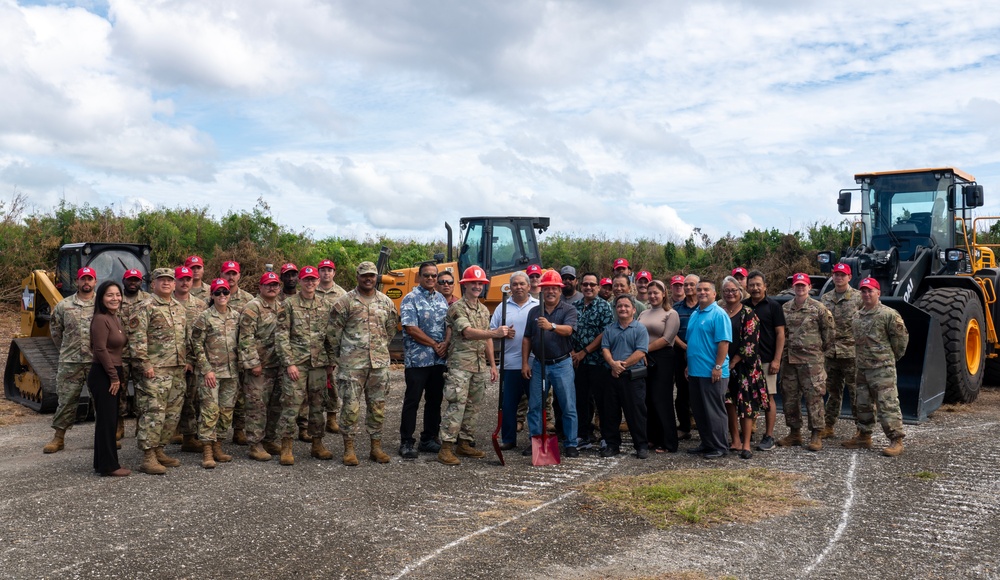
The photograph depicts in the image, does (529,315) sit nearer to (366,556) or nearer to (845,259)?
(366,556)

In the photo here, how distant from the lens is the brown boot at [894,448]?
789 centimetres

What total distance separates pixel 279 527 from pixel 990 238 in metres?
22.4

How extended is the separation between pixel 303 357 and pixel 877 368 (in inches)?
212

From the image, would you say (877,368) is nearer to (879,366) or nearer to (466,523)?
(879,366)

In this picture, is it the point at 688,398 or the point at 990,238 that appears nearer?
the point at 688,398

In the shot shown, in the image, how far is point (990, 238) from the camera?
74.4ft

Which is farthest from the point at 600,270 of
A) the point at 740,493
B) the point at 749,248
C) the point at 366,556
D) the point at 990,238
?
the point at 366,556

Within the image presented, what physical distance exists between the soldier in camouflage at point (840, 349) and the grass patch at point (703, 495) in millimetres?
1748

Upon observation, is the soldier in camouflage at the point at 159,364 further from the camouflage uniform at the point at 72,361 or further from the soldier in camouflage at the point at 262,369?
the camouflage uniform at the point at 72,361

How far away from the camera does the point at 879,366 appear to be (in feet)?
26.7

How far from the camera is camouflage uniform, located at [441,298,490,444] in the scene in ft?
25.3

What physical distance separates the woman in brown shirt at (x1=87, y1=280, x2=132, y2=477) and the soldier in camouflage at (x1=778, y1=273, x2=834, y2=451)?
6109 mm

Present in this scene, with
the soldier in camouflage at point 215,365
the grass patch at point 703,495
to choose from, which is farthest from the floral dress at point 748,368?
the soldier in camouflage at point 215,365

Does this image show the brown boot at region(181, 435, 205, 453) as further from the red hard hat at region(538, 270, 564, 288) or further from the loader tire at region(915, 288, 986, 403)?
the loader tire at region(915, 288, 986, 403)
